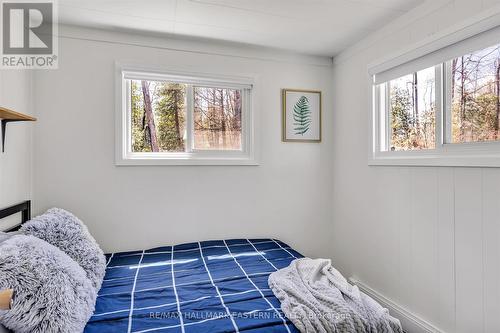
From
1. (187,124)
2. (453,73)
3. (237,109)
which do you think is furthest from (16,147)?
(453,73)

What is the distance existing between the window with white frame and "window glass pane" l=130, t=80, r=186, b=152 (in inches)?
64.6

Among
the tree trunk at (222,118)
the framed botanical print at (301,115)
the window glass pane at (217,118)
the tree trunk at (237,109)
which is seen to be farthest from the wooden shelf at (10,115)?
the framed botanical print at (301,115)

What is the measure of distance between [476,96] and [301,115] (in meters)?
1.41

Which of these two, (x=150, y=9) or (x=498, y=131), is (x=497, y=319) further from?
(x=150, y=9)

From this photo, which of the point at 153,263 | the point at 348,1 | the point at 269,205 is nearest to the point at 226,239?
the point at 269,205

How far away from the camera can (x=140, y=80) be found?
2.53 metres

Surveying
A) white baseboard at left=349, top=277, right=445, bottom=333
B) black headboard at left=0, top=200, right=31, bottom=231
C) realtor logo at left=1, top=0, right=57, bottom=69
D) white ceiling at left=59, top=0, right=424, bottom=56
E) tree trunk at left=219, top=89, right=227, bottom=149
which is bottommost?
white baseboard at left=349, top=277, right=445, bottom=333

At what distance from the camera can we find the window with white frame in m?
1.68

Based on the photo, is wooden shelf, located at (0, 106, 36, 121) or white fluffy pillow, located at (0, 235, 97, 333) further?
wooden shelf, located at (0, 106, 36, 121)

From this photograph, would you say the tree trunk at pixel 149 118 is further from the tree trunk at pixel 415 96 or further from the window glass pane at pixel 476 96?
the window glass pane at pixel 476 96

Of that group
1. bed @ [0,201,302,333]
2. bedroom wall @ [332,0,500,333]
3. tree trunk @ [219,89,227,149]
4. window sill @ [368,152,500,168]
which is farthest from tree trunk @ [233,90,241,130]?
window sill @ [368,152,500,168]

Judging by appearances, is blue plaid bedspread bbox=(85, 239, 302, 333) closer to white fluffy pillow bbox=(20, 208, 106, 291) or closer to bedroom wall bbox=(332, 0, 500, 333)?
white fluffy pillow bbox=(20, 208, 106, 291)

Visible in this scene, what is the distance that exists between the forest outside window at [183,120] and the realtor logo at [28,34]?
0.54 m

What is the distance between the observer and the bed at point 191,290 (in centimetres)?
135
